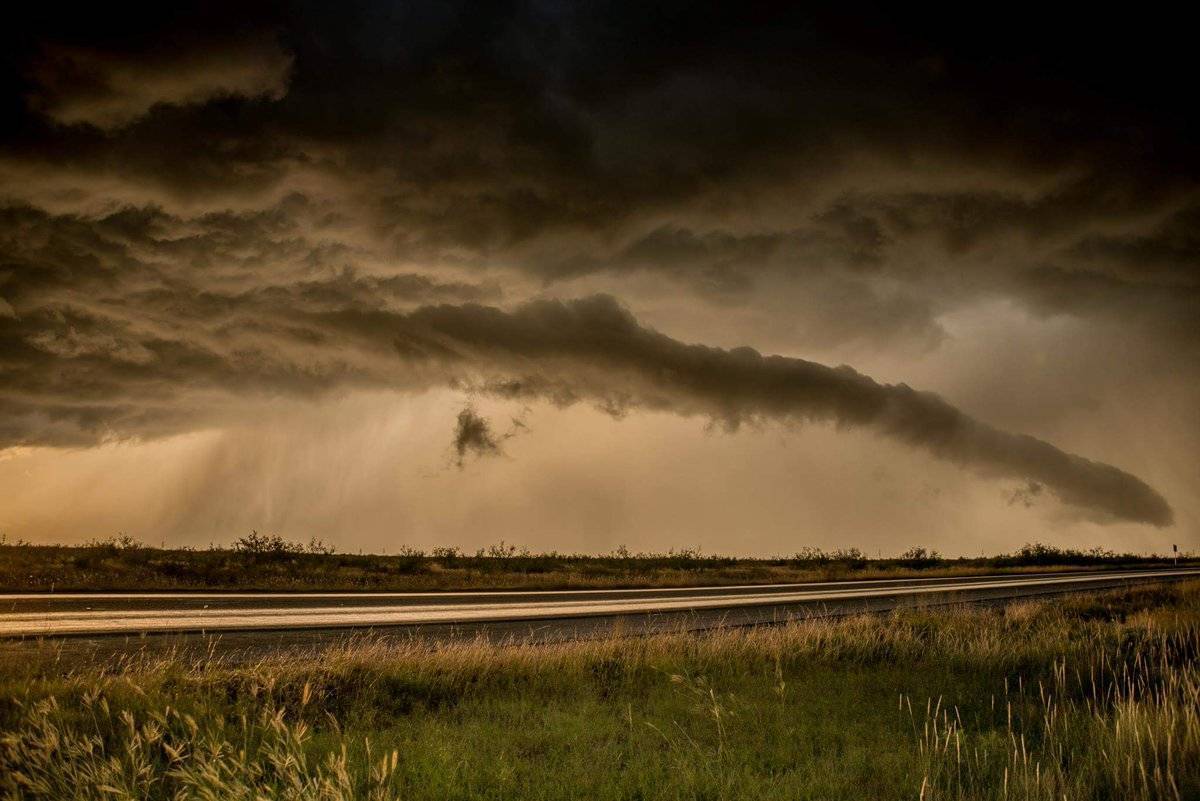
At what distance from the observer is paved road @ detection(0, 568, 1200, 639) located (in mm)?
14727

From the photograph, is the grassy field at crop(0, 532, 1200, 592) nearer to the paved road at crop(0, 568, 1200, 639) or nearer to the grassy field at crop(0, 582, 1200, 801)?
the paved road at crop(0, 568, 1200, 639)

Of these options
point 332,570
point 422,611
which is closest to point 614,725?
point 422,611

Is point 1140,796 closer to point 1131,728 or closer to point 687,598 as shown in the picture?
point 1131,728

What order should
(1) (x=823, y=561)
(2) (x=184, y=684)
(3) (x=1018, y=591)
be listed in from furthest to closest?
1. (1) (x=823, y=561)
2. (3) (x=1018, y=591)
3. (2) (x=184, y=684)

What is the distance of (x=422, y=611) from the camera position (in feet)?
62.5

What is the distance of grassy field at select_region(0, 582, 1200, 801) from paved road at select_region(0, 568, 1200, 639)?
3812 mm

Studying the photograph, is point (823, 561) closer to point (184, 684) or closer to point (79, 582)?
point (79, 582)

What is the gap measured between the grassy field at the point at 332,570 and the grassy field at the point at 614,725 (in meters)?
16.5

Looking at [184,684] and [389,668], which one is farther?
[389,668]

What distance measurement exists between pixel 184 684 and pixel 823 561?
53758mm

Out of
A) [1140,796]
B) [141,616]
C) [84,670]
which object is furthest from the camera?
[141,616]

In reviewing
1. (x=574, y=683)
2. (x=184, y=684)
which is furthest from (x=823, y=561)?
(x=184, y=684)

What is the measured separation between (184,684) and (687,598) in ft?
61.2

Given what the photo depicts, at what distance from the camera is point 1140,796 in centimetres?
580
